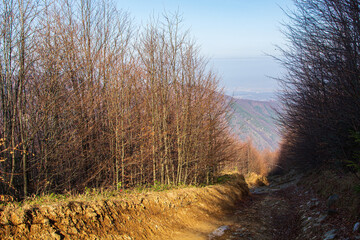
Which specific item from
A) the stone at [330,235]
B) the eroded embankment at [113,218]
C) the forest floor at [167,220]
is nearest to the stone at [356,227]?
the forest floor at [167,220]

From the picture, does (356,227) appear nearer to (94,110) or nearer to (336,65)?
(336,65)

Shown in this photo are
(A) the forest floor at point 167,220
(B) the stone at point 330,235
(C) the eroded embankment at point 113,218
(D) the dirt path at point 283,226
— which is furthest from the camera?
(D) the dirt path at point 283,226

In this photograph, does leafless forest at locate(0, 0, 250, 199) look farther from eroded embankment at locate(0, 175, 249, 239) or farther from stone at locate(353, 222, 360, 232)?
stone at locate(353, 222, 360, 232)

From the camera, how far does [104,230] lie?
5566mm

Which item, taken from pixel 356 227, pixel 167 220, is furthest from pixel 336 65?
pixel 167 220

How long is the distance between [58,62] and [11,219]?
4889mm

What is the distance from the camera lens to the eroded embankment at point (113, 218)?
15.0 ft

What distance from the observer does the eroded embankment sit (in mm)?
4562

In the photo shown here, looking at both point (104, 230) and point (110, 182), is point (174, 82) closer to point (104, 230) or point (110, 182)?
Answer: point (110, 182)

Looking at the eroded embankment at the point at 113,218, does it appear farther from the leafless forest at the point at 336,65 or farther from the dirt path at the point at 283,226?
the leafless forest at the point at 336,65

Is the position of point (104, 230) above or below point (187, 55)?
below

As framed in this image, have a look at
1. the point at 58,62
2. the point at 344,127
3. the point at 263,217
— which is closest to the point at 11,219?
the point at 58,62

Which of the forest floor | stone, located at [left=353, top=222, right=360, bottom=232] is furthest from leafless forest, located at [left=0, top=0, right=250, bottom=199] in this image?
stone, located at [left=353, top=222, right=360, bottom=232]

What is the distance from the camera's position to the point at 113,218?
6.02 metres
